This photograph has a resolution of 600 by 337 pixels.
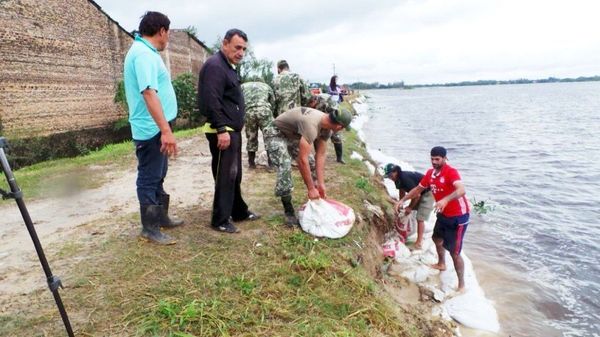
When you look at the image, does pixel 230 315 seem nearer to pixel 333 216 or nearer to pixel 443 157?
pixel 333 216

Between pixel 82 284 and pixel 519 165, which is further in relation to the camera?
pixel 519 165

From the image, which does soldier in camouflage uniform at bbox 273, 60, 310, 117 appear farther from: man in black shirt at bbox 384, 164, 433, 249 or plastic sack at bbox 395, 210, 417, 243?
plastic sack at bbox 395, 210, 417, 243

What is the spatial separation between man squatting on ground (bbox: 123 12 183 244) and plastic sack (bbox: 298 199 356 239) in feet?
4.48

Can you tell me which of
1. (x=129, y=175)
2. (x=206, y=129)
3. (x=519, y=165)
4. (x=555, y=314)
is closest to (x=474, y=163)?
(x=519, y=165)

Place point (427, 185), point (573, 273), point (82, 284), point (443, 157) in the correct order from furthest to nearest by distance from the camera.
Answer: point (573, 273) → point (427, 185) → point (443, 157) → point (82, 284)

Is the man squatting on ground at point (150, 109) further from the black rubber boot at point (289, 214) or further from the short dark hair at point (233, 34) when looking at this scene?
the black rubber boot at point (289, 214)

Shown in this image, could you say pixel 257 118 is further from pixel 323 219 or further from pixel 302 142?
pixel 323 219

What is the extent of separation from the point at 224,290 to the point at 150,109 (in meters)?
1.54

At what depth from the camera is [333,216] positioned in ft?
14.1

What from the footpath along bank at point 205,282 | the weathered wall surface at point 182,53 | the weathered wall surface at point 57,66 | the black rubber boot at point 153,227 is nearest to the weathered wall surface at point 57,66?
the weathered wall surface at point 57,66

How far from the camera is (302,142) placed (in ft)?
13.2

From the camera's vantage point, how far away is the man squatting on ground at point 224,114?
375 cm

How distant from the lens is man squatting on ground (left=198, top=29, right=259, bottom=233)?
3.75 metres

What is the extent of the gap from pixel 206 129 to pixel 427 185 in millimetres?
2881
